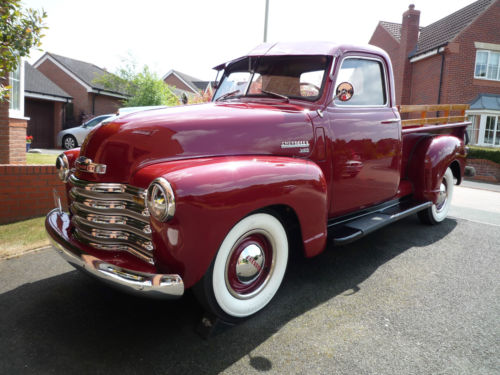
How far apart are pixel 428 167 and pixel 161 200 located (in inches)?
143

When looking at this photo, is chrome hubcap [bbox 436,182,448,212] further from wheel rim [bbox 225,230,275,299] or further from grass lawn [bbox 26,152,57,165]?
grass lawn [bbox 26,152,57,165]

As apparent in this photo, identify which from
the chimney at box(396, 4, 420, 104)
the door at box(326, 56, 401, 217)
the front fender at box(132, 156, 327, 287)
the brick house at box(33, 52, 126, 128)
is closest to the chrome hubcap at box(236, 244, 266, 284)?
the front fender at box(132, 156, 327, 287)

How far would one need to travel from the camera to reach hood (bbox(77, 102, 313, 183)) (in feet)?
7.53

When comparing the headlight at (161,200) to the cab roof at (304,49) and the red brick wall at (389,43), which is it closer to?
the cab roof at (304,49)

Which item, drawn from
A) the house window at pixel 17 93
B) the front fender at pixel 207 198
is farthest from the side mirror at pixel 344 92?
the house window at pixel 17 93

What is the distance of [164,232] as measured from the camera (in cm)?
202

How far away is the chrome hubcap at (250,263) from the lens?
2463 millimetres

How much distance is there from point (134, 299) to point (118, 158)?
1196 millimetres

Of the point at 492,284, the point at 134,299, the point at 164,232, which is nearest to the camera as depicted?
the point at 164,232

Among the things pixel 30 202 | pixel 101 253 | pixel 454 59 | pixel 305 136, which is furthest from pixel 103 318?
pixel 454 59

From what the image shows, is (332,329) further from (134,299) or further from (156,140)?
(156,140)

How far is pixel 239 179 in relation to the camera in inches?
88.4

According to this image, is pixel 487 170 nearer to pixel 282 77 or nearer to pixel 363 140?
pixel 363 140

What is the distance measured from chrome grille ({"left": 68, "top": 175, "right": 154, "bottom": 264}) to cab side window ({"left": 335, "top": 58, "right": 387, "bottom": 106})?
2.08m
